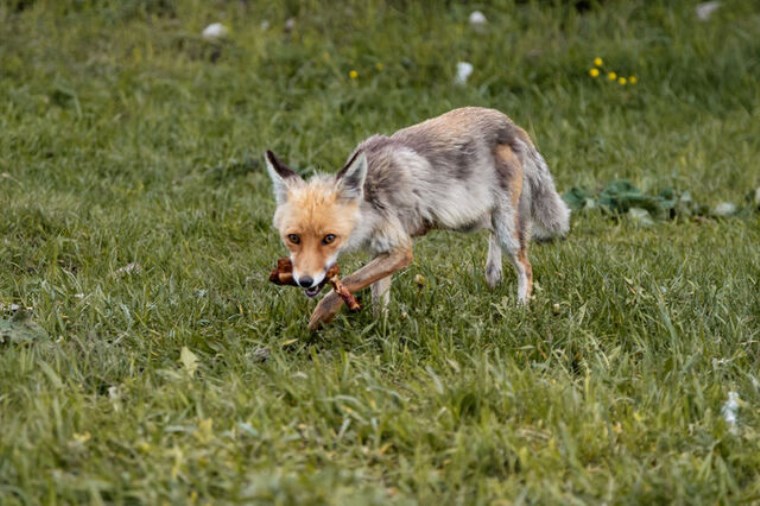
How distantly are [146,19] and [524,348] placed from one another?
27.2 ft

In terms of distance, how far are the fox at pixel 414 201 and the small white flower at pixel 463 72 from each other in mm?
4356

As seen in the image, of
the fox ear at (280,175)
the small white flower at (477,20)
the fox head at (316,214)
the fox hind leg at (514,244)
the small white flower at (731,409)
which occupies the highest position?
the fox ear at (280,175)

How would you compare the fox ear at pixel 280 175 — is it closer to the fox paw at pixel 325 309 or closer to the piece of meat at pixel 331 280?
the piece of meat at pixel 331 280

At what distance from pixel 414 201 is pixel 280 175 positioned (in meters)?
0.87

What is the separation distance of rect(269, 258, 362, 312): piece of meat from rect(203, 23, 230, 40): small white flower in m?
6.74

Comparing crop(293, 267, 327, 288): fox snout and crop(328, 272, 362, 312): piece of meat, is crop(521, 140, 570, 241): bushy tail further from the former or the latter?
crop(293, 267, 327, 288): fox snout

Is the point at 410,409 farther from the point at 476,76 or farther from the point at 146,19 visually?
the point at 146,19

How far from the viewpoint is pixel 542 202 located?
7.05m

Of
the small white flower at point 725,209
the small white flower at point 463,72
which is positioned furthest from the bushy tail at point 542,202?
the small white flower at point 463,72

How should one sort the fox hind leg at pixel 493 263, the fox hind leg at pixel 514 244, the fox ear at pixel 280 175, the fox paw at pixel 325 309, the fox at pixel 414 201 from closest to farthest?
the fox at pixel 414 201 < the fox ear at pixel 280 175 < the fox paw at pixel 325 309 < the fox hind leg at pixel 514 244 < the fox hind leg at pixel 493 263

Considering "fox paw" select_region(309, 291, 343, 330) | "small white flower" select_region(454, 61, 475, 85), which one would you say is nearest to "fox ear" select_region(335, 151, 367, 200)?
"fox paw" select_region(309, 291, 343, 330)

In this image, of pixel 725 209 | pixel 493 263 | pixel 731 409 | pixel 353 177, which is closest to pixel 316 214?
pixel 353 177

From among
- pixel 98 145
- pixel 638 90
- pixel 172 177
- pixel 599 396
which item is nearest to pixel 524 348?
pixel 599 396

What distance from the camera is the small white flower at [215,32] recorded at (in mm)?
11938
